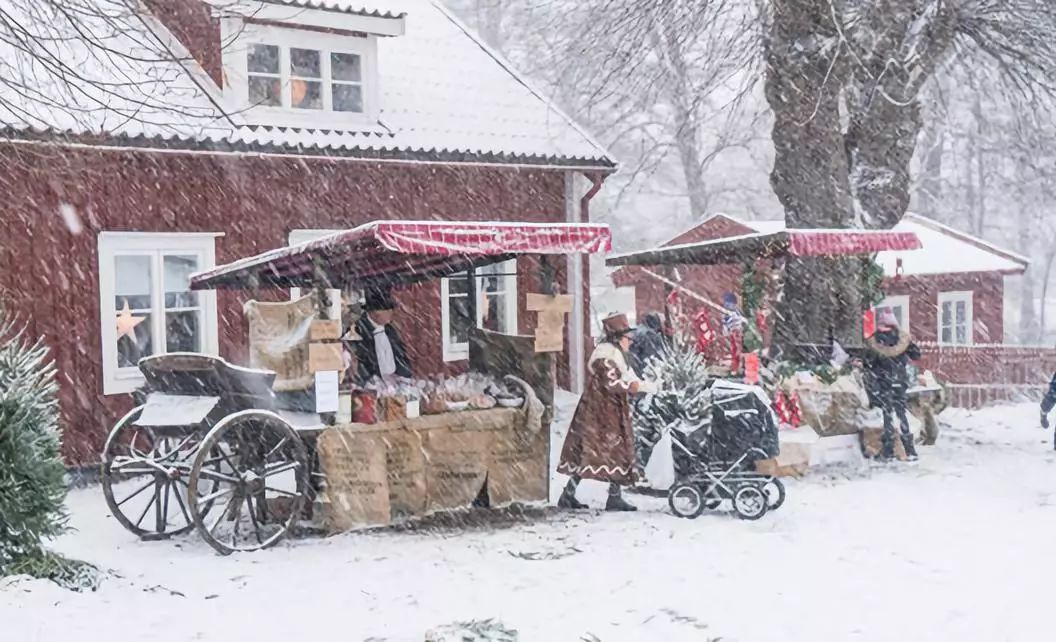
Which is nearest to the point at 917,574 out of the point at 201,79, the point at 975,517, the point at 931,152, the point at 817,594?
the point at 817,594

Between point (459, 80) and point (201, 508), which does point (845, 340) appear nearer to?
point (459, 80)

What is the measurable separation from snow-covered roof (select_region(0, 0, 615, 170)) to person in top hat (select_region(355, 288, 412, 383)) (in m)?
2.24

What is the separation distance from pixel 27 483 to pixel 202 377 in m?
1.46

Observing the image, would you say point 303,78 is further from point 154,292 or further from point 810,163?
point 810,163

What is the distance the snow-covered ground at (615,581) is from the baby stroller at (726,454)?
0.17 m

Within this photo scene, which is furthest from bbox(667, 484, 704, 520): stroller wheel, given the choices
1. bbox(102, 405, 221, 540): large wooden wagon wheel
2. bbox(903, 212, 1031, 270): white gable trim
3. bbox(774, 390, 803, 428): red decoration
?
bbox(903, 212, 1031, 270): white gable trim

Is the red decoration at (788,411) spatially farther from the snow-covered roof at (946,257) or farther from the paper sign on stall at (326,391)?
the snow-covered roof at (946,257)

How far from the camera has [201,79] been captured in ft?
41.6

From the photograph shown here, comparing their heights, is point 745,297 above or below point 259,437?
above

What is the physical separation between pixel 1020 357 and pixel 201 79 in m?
16.1

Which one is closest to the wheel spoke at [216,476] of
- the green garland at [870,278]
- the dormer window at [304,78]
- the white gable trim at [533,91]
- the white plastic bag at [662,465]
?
the white plastic bag at [662,465]

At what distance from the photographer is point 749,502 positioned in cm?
920

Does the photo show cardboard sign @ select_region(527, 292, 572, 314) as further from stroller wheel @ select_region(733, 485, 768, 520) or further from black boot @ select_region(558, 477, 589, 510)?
stroller wheel @ select_region(733, 485, 768, 520)

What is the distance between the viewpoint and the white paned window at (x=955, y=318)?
930 inches
